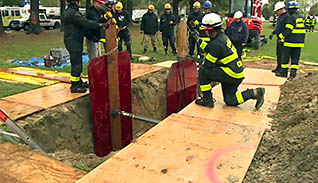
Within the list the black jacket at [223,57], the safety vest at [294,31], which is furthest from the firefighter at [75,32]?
the safety vest at [294,31]

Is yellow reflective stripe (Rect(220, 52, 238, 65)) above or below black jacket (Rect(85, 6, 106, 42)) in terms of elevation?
below

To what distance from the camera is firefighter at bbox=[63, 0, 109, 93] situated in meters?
4.95

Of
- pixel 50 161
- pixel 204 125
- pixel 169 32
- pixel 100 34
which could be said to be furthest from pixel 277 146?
pixel 169 32

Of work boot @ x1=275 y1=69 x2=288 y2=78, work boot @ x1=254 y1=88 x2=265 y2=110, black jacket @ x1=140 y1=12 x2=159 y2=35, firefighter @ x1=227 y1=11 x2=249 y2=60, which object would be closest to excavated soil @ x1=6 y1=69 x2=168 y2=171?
work boot @ x1=254 y1=88 x2=265 y2=110

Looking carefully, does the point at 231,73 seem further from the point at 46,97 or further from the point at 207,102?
the point at 46,97

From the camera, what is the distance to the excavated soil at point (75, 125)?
13.3 feet

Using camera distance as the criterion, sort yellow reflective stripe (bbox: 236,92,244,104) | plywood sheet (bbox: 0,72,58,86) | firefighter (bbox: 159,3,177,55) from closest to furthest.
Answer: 1. yellow reflective stripe (bbox: 236,92,244,104)
2. plywood sheet (bbox: 0,72,58,86)
3. firefighter (bbox: 159,3,177,55)

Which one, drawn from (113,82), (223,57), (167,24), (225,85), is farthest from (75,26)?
(167,24)

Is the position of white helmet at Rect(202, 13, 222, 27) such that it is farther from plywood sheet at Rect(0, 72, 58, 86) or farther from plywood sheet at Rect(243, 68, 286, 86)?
plywood sheet at Rect(0, 72, 58, 86)

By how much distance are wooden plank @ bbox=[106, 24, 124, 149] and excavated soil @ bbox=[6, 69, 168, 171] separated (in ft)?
1.34

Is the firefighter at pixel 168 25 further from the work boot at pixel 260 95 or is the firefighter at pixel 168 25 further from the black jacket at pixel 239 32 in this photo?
the work boot at pixel 260 95

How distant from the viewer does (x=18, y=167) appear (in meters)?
2.96

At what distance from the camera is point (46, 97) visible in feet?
16.9

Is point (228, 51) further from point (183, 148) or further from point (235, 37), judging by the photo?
point (235, 37)
